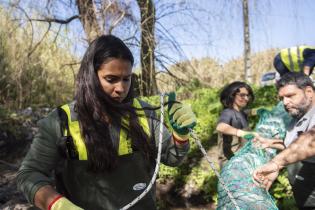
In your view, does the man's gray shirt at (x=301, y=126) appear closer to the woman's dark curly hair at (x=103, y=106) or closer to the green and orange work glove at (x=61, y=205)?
the woman's dark curly hair at (x=103, y=106)

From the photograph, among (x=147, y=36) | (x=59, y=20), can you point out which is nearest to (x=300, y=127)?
(x=147, y=36)

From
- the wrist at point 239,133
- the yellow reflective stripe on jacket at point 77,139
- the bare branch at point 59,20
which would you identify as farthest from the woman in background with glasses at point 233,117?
the bare branch at point 59,20

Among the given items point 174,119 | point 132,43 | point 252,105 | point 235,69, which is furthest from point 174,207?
point 235,69

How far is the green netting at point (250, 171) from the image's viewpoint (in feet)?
8.48

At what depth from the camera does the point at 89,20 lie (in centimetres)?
521

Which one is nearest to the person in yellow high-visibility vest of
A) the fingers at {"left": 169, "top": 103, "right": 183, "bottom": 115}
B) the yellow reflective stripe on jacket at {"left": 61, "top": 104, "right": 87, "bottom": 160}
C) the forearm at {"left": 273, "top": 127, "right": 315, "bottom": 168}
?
the forearm at {"left": 273, "top": 127, "right": 315, "bottom": 168}

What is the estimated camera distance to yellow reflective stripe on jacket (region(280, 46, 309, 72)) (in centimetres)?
364

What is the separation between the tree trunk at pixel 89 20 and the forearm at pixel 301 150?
3.46 metres

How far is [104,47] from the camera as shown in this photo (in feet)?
5.39

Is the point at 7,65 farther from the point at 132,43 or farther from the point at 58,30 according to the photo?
the point at 132,43

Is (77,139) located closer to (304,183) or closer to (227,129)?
(304,183)

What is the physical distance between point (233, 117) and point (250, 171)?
1024 mm

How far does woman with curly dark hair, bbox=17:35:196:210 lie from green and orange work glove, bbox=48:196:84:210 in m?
0.06

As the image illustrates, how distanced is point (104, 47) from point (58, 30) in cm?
504
